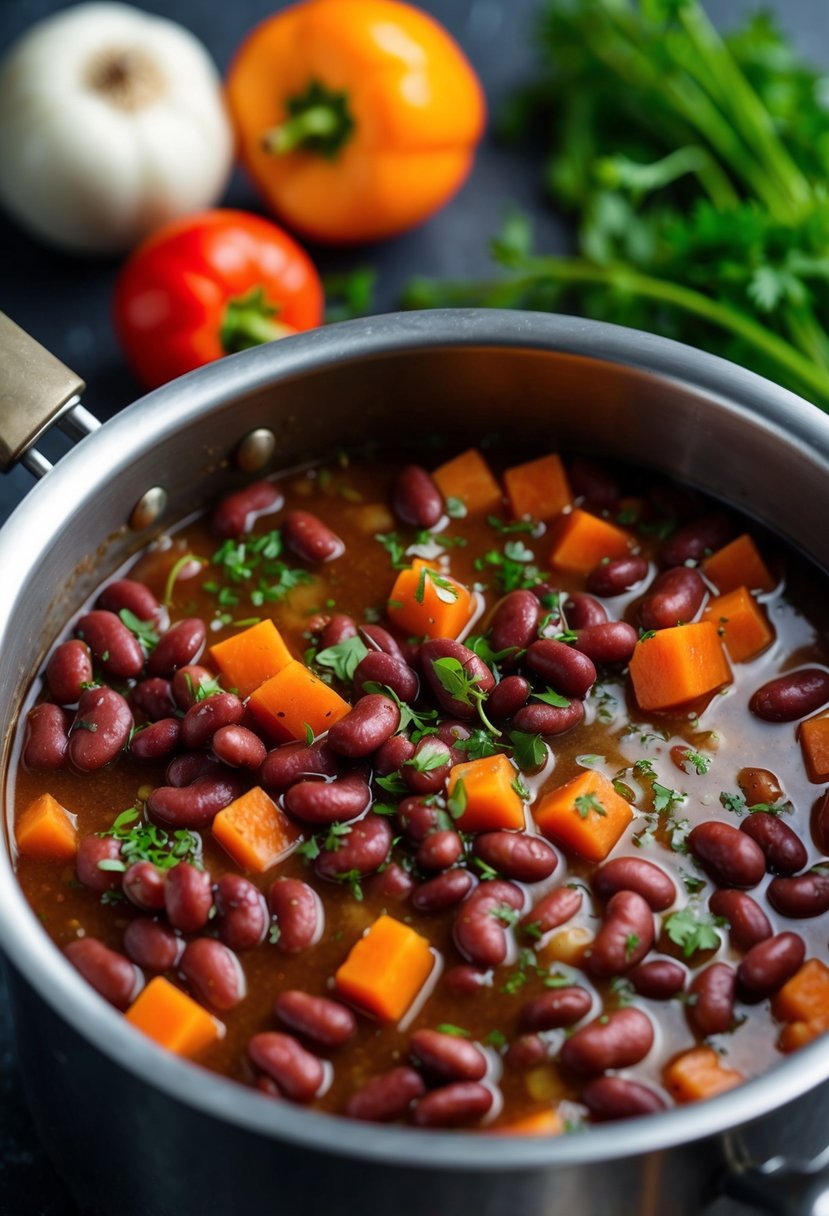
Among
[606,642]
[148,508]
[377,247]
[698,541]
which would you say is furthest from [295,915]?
[377,247]

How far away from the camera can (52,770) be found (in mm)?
2895

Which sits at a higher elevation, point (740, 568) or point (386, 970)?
point (386, 970)

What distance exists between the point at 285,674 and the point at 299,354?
27.2 inches

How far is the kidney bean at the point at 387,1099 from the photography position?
2.35 meters

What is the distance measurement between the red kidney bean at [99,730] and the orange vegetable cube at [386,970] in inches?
26.0

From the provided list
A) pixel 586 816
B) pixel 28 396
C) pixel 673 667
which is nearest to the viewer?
pixel 586 816

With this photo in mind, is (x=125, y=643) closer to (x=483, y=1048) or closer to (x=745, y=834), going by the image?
(x=483, y=1048)

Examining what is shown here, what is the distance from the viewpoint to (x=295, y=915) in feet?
8.48

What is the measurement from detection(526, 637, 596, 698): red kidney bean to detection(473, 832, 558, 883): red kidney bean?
37cm

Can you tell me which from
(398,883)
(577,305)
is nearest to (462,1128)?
(398,883)

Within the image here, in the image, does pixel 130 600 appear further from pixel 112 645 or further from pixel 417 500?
pixel 417 500

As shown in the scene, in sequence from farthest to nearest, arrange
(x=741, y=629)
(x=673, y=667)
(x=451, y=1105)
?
(x=741, y=629) < (x=673, y=667) < (x=451, y=1105)

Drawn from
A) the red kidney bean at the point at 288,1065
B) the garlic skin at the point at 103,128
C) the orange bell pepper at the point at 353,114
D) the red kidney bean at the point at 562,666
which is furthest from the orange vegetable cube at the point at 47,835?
the orange bell pepper at the point at 353,114

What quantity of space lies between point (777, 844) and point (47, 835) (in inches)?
55.0
